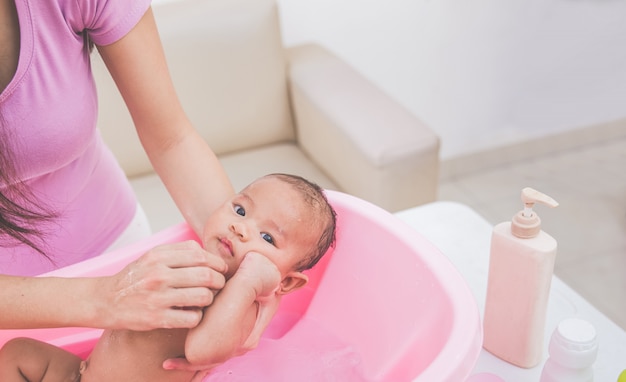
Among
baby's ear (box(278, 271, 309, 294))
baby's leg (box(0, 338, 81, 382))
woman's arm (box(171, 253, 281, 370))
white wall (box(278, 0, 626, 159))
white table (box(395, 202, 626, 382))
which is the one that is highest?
woman's arm (box(171, 253, 281, 370))

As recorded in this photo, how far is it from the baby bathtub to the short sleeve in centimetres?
29

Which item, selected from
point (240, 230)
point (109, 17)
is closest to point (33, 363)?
point (240, 230)

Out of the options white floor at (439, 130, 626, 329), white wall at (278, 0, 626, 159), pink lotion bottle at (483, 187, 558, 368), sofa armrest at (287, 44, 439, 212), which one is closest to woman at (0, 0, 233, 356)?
pink lotion bottle at (483, 187, 558, 368)

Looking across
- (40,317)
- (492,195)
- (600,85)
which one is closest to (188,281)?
(40,317)

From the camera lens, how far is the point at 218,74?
1799 millimetres

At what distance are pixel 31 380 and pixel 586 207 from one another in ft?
6.57

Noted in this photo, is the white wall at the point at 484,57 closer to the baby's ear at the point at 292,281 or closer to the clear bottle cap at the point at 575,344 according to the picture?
the baby's ear at the point at 292,281

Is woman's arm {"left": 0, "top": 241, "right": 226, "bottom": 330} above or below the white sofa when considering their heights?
above

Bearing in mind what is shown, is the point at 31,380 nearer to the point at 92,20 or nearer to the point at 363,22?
the point at 92,20

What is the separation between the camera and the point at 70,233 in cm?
99

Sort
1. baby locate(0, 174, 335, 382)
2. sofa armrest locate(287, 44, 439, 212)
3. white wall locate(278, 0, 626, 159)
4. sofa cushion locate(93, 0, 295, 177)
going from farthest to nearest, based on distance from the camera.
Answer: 1. white wall locate(278, 0, 626, 159)
2. sofa cushion locate(93, 0, 295, 177)
3. sofa armrest locate(287, 44, 439, 212)
4. baby locate(0, 174, 335, 382)

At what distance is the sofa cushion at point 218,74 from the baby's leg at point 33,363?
3.19 feet

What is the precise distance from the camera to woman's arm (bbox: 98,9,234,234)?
84 cm

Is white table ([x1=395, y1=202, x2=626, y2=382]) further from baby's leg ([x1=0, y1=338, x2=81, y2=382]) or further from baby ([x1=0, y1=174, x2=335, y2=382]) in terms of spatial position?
baby's leg ([x1=0, y1=338, x2=81, y2=382])
